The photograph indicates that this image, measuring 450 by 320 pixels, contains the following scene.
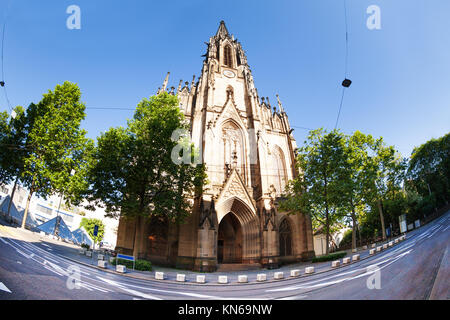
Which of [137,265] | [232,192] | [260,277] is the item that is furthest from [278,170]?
[137,265]

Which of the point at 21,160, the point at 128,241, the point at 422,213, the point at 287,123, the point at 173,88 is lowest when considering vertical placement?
the point at 128,241

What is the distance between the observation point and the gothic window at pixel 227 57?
35.1m

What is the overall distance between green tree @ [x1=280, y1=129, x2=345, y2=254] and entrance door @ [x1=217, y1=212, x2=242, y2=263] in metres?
6.68

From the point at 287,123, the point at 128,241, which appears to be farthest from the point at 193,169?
the point at 287,123

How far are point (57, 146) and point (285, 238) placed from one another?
24133mm

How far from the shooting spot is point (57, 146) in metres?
16.1

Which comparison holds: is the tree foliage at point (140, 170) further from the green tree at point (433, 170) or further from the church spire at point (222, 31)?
the church spire at point (222, 31)

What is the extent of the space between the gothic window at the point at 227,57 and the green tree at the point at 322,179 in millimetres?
23168

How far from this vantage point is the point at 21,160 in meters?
16.3

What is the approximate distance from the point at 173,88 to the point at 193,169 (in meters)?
17.2

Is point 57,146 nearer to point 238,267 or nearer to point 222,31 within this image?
point 238,267

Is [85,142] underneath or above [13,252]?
above
